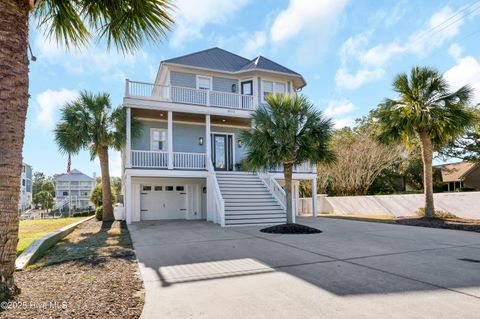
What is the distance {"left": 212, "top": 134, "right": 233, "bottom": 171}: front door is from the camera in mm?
18078

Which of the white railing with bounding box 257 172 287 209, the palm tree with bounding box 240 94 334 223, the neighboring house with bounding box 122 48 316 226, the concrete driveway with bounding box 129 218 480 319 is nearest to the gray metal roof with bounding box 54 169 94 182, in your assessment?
the neighboring house with bounding box 122 48 316 226

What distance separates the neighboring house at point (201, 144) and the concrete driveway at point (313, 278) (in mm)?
5564

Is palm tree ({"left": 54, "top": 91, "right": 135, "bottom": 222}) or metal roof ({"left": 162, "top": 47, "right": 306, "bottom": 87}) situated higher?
metal roof ({"left": 162, "top": 47, "right": 306, "bottom": 87})

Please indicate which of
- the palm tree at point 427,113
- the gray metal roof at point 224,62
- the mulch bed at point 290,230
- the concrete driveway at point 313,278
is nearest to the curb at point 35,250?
the concrete driveway at point 313,278

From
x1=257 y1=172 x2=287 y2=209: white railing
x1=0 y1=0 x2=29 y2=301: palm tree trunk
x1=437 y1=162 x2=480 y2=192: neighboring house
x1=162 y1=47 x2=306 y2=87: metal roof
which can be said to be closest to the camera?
x1=0 y1=0 x2=29 y2=301: palm tree trunk

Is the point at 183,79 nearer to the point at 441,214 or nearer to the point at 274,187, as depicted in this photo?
the point at 274,187

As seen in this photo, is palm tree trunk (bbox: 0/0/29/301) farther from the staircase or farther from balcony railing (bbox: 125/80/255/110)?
balcony railing (bbox: 125/80/255/110)

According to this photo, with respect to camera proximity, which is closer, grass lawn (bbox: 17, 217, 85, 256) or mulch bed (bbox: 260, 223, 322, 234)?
grass lawn (bbox: 17, 217, 85, 256)

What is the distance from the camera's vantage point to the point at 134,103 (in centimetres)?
1461

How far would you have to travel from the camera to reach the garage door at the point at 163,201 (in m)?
16.4

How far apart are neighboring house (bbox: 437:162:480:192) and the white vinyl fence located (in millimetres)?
14189

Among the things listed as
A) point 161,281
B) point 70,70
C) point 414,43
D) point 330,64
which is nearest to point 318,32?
point 330,64

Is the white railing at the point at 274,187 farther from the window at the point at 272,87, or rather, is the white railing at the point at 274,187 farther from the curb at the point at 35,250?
the curb at the point at 35,250

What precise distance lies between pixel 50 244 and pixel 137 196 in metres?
7.44
